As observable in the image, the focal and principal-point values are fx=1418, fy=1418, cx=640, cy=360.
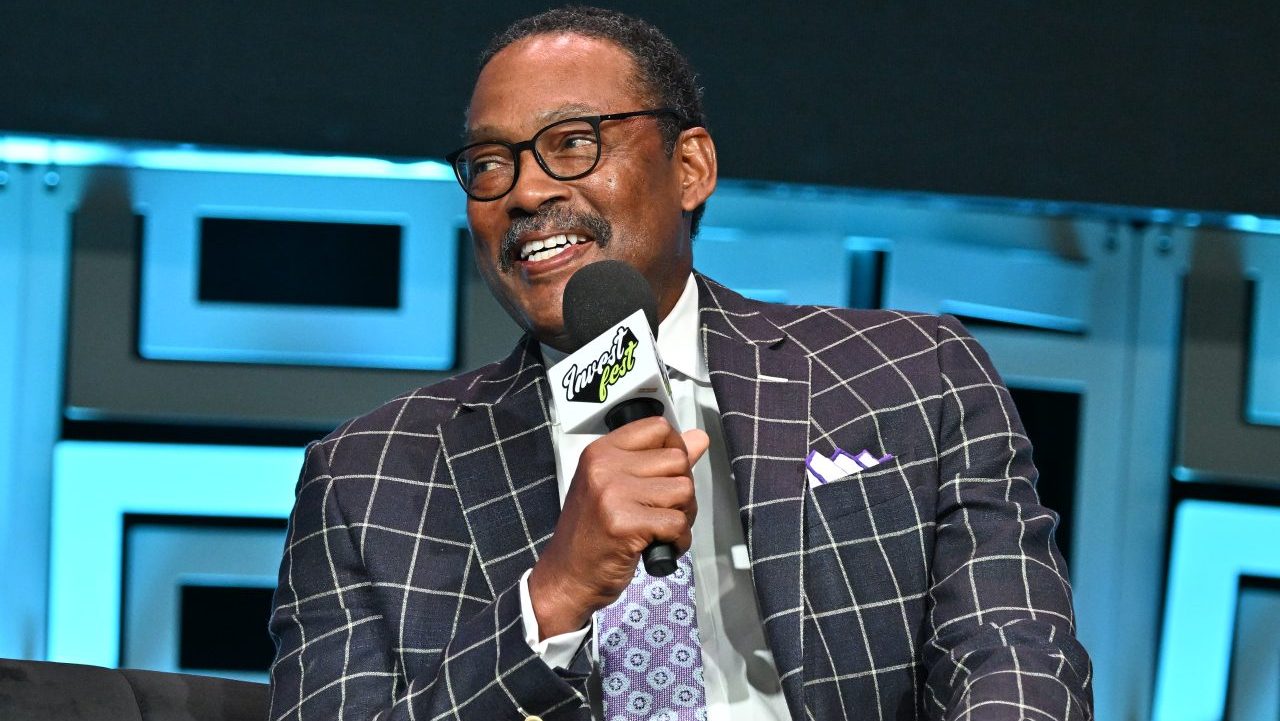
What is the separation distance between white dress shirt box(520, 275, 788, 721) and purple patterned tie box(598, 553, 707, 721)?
0.03 meters

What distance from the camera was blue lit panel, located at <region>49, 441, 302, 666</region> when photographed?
2900 mm

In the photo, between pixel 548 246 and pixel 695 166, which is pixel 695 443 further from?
pixel 695 166

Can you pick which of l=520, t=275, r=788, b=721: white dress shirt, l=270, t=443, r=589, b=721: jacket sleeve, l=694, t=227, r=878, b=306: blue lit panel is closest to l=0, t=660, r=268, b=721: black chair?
l=270, t=443, r=589, b=721: jacket sleeve

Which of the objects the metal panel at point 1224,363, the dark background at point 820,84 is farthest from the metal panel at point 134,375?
the metal panel at point 1224,363

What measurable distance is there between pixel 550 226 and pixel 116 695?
0.83m

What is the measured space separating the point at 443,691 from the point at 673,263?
0.68 m


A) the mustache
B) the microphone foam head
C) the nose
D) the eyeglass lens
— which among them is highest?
the eyeglass lens

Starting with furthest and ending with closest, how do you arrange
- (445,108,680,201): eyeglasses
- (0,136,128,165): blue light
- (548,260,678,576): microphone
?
(0,136,128,165): blue light → (445,108,680,201): eyeglasses → (548,260,678,576): microphone

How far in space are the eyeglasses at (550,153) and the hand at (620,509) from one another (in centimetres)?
56

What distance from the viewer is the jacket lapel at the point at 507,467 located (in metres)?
1.82

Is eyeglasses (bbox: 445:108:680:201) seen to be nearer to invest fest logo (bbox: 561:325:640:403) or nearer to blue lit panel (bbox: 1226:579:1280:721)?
invest fest logo (bbox: 561:325:640:403)

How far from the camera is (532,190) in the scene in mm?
1817

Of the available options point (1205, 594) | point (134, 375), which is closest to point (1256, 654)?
point (1205, 594)

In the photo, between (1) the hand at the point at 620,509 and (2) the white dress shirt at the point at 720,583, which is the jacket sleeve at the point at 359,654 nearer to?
(1) the hand at the point at 620,509
